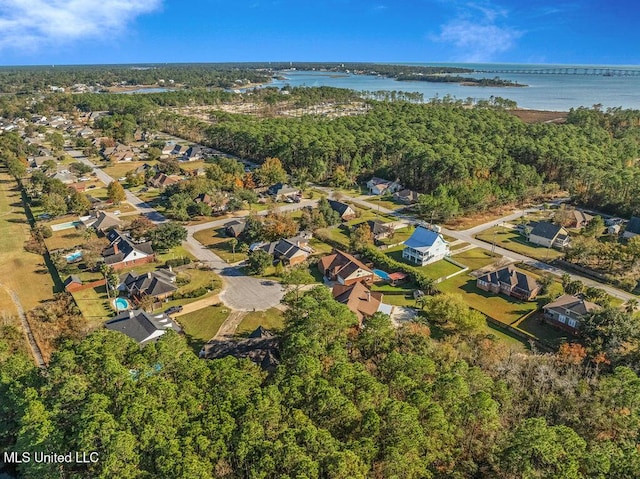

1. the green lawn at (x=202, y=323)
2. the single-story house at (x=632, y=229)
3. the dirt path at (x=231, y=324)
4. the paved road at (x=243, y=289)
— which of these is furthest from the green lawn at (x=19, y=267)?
the single-story house at (x=632, y=229)

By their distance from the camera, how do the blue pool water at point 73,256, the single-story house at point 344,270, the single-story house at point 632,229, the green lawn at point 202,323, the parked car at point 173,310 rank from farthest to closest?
the single-story house at point 632,229 < the blue pool water at point 73,256 < the single-story house at point 344,270 < the parked car at point 173,310 < the green lawn at point 202,323

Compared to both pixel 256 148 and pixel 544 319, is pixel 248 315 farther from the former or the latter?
pixel 256 148

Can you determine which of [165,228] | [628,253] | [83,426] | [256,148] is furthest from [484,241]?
[256,148]

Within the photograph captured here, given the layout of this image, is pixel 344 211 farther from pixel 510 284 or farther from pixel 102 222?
pixel 102 222

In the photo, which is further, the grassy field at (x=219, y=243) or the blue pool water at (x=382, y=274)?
the grassy field at (x=219, y=243)

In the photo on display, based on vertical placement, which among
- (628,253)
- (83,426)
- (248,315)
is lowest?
(248,315)

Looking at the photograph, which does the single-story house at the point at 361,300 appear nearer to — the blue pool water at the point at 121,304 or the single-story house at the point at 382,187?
the blue pool water at the point at 121,304

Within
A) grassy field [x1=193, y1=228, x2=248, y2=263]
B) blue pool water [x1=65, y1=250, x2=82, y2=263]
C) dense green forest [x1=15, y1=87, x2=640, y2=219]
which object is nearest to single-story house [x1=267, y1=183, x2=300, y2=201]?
dense green forest [x1=15, y1=87, x2=640, y2=219]
